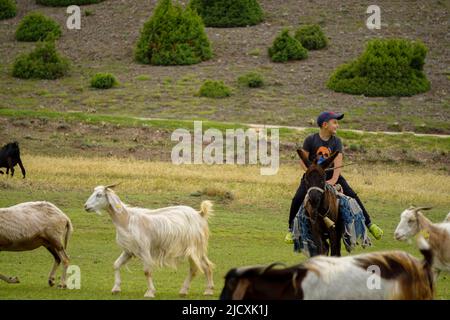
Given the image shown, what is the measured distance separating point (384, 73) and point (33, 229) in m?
35.5

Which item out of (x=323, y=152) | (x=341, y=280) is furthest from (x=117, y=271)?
(x=341, y=280)

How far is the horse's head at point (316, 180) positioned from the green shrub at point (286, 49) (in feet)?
125

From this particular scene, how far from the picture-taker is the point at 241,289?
9.70 metres

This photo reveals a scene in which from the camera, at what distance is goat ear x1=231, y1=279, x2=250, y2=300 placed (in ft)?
31.8

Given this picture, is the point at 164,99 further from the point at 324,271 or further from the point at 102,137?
the point at 324,271

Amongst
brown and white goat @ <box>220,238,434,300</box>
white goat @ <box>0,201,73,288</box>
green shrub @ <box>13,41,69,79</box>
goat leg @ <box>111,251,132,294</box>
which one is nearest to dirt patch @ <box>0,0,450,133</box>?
Answer: green shrub @ <box>13,41,69,79</box>

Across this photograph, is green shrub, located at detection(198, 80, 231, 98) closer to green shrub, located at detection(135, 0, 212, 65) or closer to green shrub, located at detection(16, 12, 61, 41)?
green shrub, located at detection(135, 0, 212, 65)

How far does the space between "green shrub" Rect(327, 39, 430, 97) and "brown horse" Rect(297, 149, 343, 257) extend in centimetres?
3372

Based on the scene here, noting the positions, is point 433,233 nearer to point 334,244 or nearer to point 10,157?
point 334,244

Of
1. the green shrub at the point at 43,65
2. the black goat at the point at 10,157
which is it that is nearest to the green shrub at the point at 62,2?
the green shrub at the point at 43,65

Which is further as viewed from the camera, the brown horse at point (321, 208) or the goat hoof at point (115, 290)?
the goat hoof at point (115, 290)

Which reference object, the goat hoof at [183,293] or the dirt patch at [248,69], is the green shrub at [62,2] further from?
the goat hoof at [183,293]

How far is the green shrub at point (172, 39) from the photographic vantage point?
5227 cm

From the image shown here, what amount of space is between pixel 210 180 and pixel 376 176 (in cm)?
611
